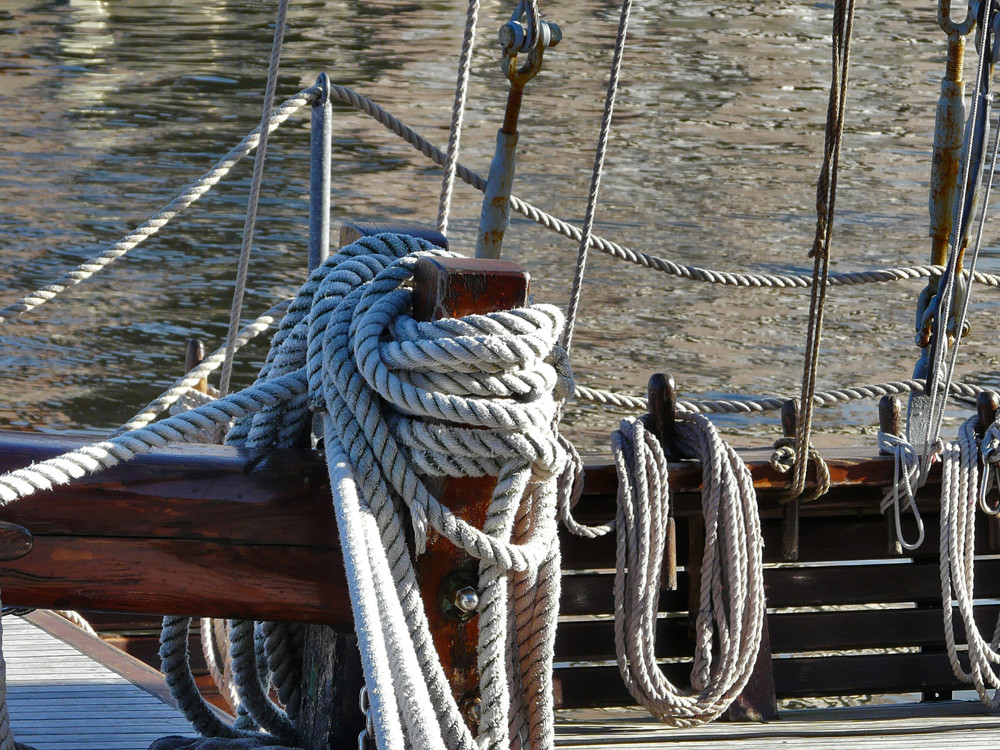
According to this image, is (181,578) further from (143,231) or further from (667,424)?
(143,231)

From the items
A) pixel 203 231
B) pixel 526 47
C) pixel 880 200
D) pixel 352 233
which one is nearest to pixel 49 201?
pixel 203 231

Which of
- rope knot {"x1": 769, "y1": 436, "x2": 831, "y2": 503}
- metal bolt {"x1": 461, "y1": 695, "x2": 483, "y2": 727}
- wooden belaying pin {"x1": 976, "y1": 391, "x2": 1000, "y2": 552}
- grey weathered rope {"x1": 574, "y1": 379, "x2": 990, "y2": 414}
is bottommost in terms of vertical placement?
grey weathered rope {"x1": 574, "y1": 379, "x2": 990, "y2": 414}

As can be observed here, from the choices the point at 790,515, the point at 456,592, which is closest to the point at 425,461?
the point at 456,592

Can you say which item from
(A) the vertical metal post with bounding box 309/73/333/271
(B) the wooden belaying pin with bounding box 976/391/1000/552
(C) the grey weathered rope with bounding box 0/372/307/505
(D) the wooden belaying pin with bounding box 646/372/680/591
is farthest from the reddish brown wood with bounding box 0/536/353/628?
(B) the wooden belaying pin with bounding box 976/391/1000/552

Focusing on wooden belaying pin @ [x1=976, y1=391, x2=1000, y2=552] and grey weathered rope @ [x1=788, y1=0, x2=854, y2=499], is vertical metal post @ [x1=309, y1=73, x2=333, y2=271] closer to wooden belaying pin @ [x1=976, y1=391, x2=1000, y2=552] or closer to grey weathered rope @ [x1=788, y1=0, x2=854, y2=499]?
grey weathered rope @ [x1=788, y1=0, x2=854, y2=499]

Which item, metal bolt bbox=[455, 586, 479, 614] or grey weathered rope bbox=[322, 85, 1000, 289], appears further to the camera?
grey weathered rope bbox=[322, 85, 1000, 289]

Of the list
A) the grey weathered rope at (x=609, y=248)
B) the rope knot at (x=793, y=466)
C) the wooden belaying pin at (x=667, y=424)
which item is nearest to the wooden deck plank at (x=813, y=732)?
the wooden belaying pin at (x=667, y=424)

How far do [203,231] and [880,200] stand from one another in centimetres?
578

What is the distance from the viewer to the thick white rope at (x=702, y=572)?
8.69 ft

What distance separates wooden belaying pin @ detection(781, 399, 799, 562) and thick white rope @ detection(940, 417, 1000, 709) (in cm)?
33

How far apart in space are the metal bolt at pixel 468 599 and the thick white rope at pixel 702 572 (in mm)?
1183

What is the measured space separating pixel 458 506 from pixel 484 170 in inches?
423

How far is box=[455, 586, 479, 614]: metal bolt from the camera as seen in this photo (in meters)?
1.50

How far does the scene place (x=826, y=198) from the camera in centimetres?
263
